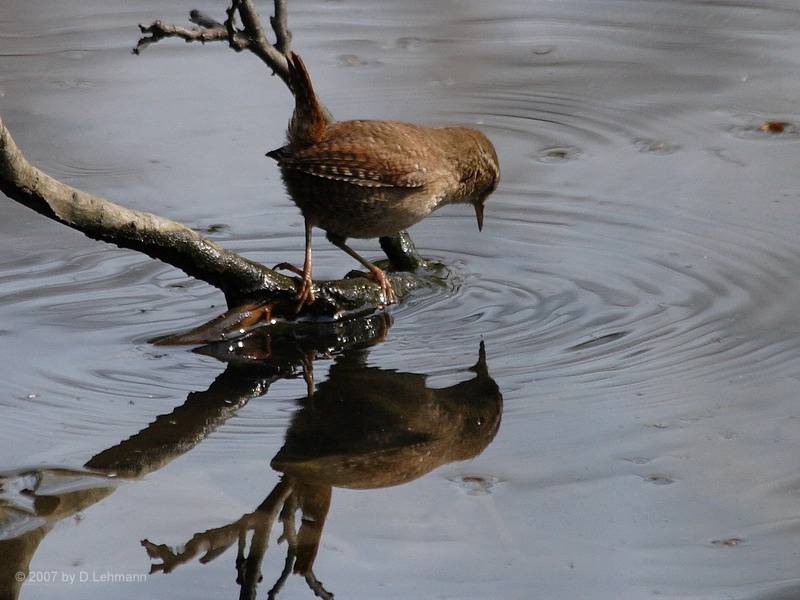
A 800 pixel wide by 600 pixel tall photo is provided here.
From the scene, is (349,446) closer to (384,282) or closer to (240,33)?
(384,282)

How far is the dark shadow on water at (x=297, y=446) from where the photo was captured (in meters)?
3.83

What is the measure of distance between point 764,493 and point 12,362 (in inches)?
116

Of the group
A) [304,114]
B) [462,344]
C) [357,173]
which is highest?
[304,114]

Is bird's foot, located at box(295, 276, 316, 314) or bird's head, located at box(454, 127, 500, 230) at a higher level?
bird's head, located at box(454, 127, 500, 230)

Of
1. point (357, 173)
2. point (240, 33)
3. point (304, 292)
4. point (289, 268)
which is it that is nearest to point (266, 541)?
point (304, 292)

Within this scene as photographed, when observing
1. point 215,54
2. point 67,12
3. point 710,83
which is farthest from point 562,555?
point 67,12

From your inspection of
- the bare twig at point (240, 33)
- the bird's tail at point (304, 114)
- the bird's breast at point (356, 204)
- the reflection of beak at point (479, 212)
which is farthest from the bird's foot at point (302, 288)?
the reflection of beak at point (479, 212)

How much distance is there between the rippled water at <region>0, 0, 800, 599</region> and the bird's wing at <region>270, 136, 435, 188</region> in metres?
0.64

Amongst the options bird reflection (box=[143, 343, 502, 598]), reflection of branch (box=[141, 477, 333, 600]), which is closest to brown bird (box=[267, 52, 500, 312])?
bird reflection (box=[143, 343, 502, 598])

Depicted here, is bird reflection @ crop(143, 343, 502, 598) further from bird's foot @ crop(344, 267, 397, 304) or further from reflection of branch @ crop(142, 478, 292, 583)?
bird's foot @ crop(344, 267, 397, 304)

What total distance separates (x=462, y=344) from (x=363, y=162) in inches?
35.9

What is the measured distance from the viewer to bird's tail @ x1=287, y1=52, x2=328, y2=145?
5.46m

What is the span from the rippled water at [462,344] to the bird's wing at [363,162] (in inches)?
25.3

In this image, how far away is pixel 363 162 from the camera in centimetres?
561
